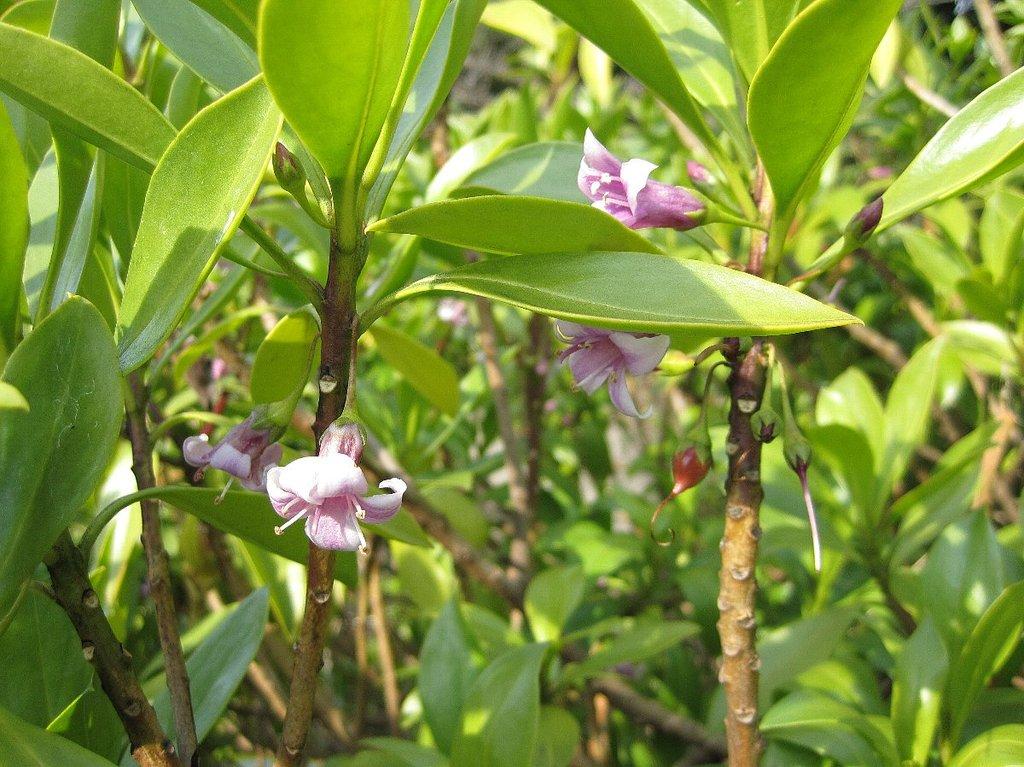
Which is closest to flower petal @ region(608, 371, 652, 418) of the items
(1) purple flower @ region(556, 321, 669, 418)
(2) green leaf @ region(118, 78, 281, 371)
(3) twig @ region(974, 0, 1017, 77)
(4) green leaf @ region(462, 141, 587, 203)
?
(1) purple flower @ region(556, 321, 669, 418)

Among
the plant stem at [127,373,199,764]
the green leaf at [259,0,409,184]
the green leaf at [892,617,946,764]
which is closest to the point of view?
the green leaf at [259,0,409,184]

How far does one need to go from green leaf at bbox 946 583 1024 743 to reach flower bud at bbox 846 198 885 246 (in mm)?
394

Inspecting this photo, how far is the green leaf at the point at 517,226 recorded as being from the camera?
0.57 metres

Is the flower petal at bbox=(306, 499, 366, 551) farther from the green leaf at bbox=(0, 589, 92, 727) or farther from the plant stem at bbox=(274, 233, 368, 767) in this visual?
the green leaf at bbox=(0, 589, 92, 727)

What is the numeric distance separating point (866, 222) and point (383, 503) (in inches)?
16.4

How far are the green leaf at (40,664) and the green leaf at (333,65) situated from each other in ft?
1.56

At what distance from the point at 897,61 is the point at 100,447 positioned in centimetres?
177

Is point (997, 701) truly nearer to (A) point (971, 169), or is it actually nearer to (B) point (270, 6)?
(A) point (971, 169)

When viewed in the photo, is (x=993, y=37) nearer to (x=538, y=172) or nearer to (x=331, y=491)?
(x=538, y=172)

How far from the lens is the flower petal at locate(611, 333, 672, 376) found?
689 mm

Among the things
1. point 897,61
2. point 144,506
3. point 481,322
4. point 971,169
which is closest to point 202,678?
point 144,506

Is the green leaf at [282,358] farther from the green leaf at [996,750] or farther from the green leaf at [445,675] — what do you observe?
the green leaf at [996,750]

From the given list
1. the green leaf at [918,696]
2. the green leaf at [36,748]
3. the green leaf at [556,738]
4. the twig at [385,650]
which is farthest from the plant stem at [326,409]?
the twig at [385,650]

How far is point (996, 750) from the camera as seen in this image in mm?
810
